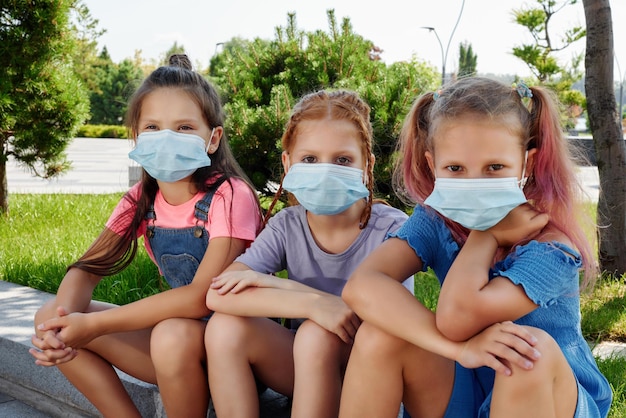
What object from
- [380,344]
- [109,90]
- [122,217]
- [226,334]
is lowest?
[109,90]

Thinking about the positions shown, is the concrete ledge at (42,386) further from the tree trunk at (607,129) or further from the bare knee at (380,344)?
the tree trunk at (607,129)

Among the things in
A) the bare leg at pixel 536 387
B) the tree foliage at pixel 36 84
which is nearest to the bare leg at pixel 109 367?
the bare leg at pixel 536 387

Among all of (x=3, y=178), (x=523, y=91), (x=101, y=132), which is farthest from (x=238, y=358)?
(x=101, y=132)

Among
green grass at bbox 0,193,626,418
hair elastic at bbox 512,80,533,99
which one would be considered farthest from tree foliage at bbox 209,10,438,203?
hair elastic at bbox 512,80,533,99

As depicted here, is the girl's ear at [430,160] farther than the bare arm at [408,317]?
Yes

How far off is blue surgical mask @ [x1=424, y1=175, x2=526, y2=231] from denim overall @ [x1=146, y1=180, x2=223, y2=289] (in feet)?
3.34

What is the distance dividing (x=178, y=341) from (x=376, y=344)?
28.3 inches

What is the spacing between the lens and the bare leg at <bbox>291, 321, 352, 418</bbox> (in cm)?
202

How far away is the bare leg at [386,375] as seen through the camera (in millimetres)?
1829

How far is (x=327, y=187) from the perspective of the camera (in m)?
2.33

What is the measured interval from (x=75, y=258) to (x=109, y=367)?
107 inches

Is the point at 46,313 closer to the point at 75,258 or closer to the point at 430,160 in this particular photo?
the point at 430,160

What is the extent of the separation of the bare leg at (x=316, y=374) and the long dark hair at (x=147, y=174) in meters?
0.77

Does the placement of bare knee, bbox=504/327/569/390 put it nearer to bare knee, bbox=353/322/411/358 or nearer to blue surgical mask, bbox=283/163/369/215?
bare knee, bbox=353/322/411/358
